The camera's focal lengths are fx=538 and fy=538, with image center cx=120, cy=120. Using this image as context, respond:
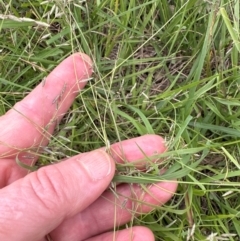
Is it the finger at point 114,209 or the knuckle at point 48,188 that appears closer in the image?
the knuckle at point 48,188

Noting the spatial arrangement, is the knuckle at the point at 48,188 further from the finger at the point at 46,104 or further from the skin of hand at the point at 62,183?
the finger at the point at 46,104

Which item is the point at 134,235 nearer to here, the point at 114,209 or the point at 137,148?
the point at 114,209

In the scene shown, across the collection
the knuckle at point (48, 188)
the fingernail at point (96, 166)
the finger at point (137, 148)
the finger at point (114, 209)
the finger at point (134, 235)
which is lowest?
the finger at point (134, 235)

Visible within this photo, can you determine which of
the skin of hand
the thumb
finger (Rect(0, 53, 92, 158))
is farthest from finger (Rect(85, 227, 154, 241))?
finger (Rect(0, 53, 92, 158))

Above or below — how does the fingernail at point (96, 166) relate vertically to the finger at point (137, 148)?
above

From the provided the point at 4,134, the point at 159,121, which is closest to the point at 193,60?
the point at 159,121

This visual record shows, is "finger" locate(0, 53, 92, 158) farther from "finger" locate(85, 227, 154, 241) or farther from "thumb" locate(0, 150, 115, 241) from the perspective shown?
"finger" locate(85, 227, 154, 241)

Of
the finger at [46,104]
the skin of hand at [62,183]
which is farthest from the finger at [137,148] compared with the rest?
the finger at [46,104]
